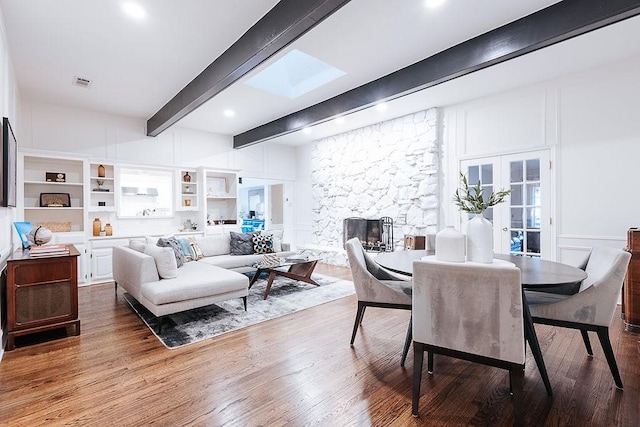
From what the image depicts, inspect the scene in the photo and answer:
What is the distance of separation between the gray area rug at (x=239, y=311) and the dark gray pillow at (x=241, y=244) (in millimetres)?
716

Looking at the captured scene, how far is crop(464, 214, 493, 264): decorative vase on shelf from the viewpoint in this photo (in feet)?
7.28

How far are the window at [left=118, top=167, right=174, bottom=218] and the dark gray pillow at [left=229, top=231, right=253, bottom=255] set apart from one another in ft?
5.45

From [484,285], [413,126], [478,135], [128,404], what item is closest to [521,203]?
[478,135]

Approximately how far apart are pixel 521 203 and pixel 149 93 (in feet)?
18.1

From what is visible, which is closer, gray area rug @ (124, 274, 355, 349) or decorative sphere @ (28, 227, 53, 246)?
gray area rug @ (124, 274, 355, 349)

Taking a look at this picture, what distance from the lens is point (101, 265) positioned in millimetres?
5016

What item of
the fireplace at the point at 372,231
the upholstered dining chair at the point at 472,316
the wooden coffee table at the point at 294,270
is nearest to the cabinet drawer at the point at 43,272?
the wooden coffee table at the point at 294,270

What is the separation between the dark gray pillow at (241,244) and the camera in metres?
5.28

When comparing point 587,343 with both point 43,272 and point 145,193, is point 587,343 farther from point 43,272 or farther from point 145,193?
point 145,193

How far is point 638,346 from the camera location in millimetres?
2613

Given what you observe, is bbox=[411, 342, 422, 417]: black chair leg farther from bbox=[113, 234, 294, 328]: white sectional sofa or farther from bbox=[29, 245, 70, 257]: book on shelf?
bbox=[29, 245, 70, 257]: book on shelf

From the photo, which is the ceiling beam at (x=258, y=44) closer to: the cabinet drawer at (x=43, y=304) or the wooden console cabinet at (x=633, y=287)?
the cabinet drawer at (x=43, y=304)

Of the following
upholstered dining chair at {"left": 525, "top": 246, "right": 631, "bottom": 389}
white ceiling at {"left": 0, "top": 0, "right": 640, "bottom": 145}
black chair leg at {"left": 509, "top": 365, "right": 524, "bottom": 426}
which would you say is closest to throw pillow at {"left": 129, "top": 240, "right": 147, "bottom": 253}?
white ceiling at {"left": 0, "top": 0, "right": 640, "bottom": 145}

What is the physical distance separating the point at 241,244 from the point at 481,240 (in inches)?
157
